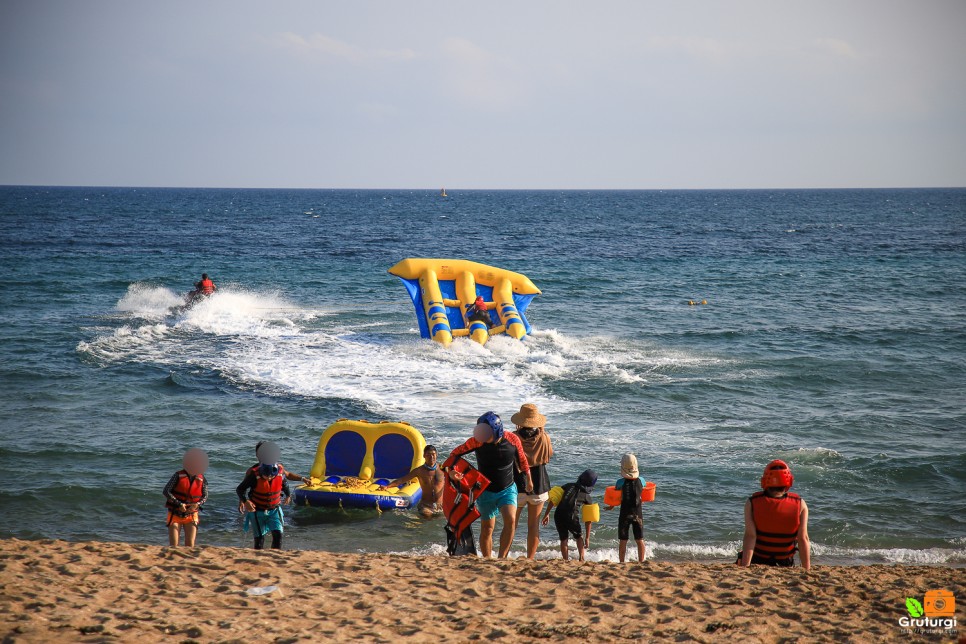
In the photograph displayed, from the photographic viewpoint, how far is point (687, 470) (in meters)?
11.0

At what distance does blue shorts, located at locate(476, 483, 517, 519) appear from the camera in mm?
6742

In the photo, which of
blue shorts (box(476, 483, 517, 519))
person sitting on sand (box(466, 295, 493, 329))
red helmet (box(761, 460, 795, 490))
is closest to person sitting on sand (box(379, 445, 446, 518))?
blue shorts (box(476, 483, 517, 519))

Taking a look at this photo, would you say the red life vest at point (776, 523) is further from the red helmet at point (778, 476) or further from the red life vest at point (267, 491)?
the red life vest at point (267, 491)

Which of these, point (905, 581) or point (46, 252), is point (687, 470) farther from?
point (46, 252)

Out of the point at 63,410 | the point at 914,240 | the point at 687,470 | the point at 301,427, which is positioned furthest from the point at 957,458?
the point at 914,240

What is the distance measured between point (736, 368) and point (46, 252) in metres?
32.8

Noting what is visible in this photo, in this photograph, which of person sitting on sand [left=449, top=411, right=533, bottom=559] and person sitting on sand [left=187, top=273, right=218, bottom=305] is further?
person sitting on sand [left=187, top=273, right=218, bottom=305]

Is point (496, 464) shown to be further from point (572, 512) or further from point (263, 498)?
point (263, 498)

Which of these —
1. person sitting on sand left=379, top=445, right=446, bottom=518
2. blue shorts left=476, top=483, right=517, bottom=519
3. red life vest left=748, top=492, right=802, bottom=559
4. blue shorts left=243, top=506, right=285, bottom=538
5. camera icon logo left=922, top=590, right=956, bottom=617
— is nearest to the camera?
camera icon logo left=922, top=590, right=956, bottom=617

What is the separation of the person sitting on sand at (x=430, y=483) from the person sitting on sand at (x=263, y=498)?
5.34 feet

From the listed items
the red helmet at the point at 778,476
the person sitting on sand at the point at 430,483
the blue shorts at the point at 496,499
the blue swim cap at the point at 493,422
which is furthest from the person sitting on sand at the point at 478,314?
the red helmet at the point at 778,476

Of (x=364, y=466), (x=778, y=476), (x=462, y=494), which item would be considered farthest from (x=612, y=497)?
(x=364, y=466)

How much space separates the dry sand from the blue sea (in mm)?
1823

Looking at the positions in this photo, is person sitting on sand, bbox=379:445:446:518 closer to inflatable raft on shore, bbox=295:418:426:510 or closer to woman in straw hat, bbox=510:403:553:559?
inflatable raft on shore, bbox=295:418:426:510
